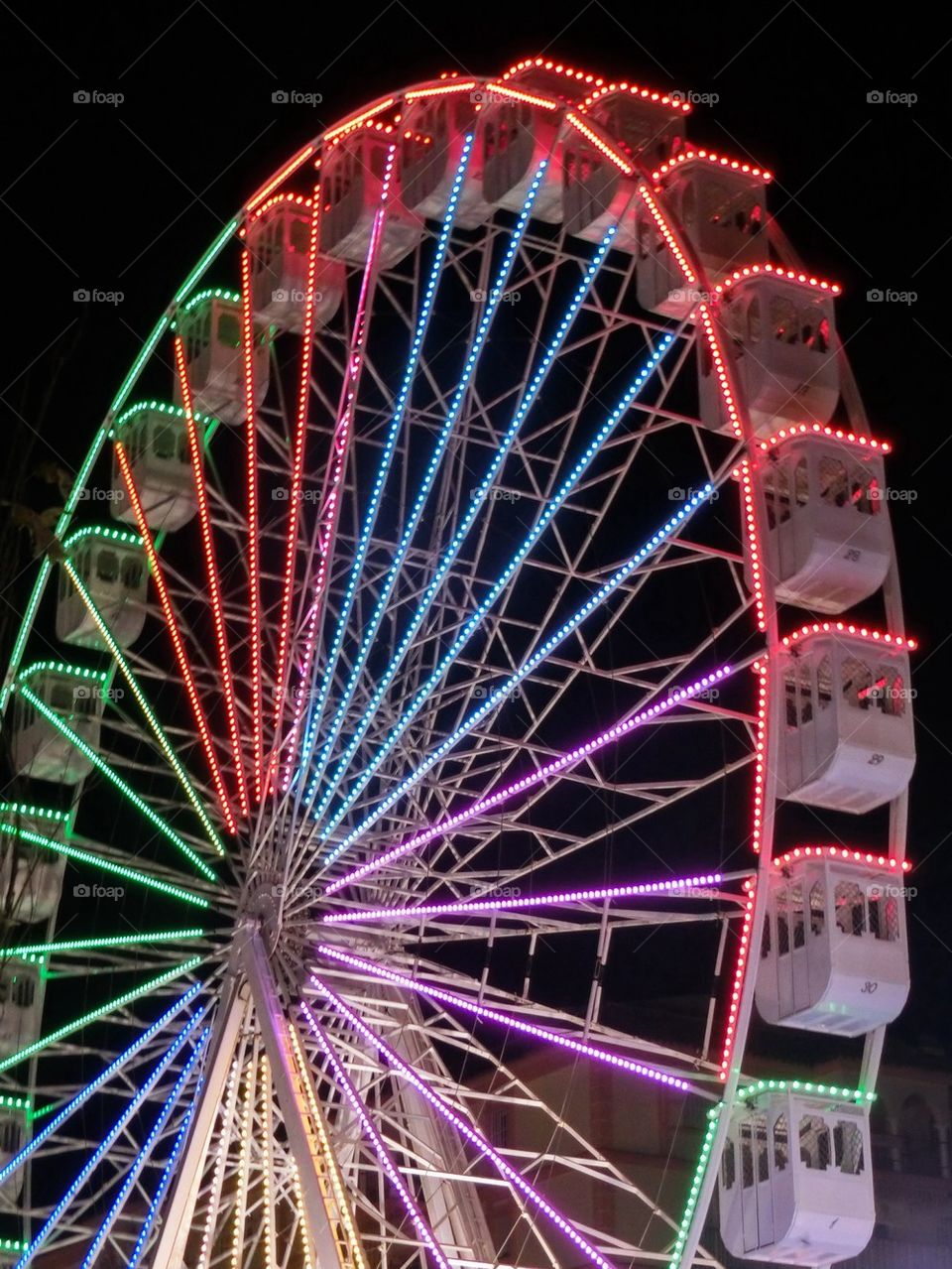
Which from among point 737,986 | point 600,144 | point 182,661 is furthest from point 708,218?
point 737,986

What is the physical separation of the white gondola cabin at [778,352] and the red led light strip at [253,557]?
12.7 feet

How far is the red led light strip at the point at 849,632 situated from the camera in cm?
1467

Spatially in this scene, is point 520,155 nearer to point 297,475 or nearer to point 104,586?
point 297,475

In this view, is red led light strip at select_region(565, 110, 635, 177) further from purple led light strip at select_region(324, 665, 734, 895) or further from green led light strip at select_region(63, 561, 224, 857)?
green led light strip at select_region(63, 561, 224, 857)

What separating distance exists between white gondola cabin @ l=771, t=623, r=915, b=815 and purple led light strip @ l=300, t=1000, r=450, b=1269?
385 centimetres

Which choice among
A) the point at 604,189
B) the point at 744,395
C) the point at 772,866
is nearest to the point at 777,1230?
the point at 772,866

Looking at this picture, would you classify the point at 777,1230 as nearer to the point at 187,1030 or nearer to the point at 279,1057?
the point at 279,1057

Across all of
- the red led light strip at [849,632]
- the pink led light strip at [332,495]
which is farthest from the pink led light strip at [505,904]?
the red led light strip at [849,632]

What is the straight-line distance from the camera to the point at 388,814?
16.4 meters

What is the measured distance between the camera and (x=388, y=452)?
1538 centimetres

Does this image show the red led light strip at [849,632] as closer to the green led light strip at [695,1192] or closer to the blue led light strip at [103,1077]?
the green led light strip at [695,1192]

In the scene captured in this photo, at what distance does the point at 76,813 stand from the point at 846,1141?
8.70 meters

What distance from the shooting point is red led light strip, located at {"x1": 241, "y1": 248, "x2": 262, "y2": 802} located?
51.9ft

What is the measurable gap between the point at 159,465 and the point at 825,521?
24.4ft
